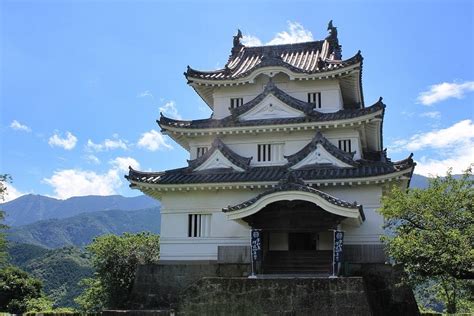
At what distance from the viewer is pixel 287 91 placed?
2334 cm

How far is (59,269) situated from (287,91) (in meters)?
75.6

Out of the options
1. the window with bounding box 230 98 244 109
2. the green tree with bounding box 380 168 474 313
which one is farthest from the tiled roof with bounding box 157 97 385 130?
the green tree with bounding box 380 168 474 313

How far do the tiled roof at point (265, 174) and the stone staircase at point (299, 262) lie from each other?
2.94 m

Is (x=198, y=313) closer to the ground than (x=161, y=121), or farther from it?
closer to the ground

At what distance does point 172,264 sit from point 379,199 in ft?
28.6

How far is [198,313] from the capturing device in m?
14.9

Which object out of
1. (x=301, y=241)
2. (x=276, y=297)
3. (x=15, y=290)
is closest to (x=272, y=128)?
(x=301, y=241)

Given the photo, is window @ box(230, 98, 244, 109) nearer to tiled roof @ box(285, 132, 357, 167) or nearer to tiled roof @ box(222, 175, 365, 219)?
tiled roof @ box(285, 132, 357, 167)

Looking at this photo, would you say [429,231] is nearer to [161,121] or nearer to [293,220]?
[293,220]

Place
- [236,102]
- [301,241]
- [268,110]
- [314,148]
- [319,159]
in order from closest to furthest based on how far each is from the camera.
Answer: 1. [301,241]
2. [319,159]
3. [314,148]
4. [268,110]
5. [236,102]

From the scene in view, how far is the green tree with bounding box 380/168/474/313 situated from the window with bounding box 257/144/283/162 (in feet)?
21.9

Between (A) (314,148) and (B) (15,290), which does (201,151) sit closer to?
(A) (314,148)

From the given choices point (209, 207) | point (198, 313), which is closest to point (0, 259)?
point (209, 207)

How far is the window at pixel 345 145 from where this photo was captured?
21531mm
